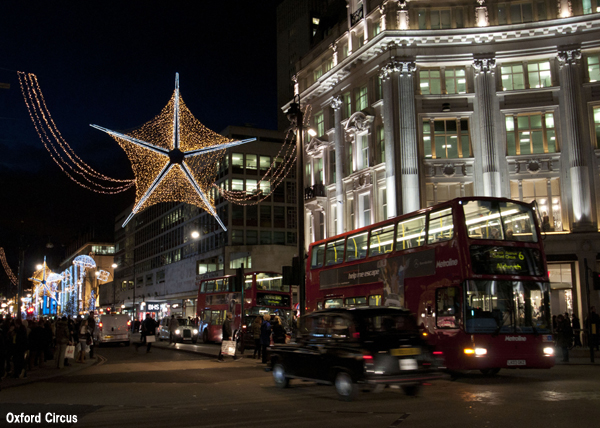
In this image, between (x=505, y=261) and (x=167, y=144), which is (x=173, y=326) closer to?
(x=167, y=144)

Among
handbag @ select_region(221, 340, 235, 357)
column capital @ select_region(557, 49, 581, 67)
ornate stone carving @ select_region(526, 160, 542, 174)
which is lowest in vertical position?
handbag @ select_region(221, 340, 235, 357)

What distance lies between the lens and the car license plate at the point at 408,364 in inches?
433

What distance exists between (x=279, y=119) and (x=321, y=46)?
3218 cm

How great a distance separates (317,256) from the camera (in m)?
21.4

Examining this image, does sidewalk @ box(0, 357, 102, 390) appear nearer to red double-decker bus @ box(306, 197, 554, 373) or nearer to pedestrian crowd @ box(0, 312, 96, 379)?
pedestrian crowd @ box(0, 312, 96, 379)

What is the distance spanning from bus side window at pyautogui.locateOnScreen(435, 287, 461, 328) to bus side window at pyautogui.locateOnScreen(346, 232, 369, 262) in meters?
3.82

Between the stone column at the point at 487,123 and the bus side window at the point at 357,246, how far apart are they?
13407 millimetres

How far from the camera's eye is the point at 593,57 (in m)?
30.7

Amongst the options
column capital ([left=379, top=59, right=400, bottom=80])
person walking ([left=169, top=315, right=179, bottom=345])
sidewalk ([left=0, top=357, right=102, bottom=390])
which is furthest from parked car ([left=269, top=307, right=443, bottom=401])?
person walking ([left=169, top=315, right=179, bottom=345])

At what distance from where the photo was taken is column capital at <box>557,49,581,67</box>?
30.2m

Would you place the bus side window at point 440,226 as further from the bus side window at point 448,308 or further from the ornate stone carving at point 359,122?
the ornate stone carving at point 359,122

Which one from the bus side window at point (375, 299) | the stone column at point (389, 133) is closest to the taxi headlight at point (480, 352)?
the bus side window at point (375, 299)

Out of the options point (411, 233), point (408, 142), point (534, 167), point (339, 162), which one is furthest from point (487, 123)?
point (411, 233)

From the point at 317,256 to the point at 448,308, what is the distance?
7376 millimetres
